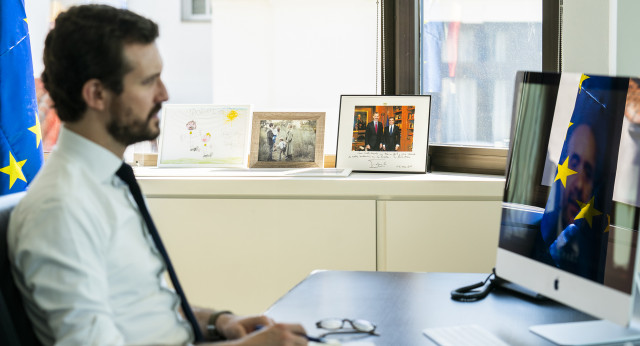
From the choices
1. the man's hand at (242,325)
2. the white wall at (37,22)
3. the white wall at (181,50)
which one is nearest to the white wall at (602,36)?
the man's hand at (242,325)

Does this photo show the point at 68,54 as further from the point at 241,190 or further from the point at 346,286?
the point at 241,190

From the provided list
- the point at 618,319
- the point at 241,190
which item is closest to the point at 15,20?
the point at 241,190

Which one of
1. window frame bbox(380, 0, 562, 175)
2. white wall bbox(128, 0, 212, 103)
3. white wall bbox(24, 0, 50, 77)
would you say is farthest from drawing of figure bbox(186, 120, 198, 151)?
white wall bbox(128, 0, 212, 103)

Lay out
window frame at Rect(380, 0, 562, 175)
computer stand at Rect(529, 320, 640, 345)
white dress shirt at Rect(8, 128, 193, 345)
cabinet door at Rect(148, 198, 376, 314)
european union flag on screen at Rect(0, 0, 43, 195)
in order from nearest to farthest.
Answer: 1. white dress shirt at Rect(8, 128, 193, 345)
2. computer stand at Rect(529, 320, 640, 345)
3. european union flag on screen at Rect(0, 0, 43, 195)
4. cabinet door at Rect(148, 198, 376, 314)
5. window frame at Rect(380, 0, 562, 175)

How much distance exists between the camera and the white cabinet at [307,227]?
260 cm

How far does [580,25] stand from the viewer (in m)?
2.44

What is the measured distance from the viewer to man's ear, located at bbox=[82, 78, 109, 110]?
1227 millimetres

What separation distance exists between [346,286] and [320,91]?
212 cm

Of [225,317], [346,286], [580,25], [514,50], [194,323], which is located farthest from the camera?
[514,50]

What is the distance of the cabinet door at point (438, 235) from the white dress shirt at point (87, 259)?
1419 mm

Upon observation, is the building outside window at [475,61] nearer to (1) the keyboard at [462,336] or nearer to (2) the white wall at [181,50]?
(1) the keyboard at [462,336]

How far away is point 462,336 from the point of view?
137 centimetres

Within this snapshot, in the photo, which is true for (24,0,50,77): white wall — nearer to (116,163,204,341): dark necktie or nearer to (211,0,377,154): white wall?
(211,0,377,154): white wall

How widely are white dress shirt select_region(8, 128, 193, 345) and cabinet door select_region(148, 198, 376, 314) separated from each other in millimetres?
1383
